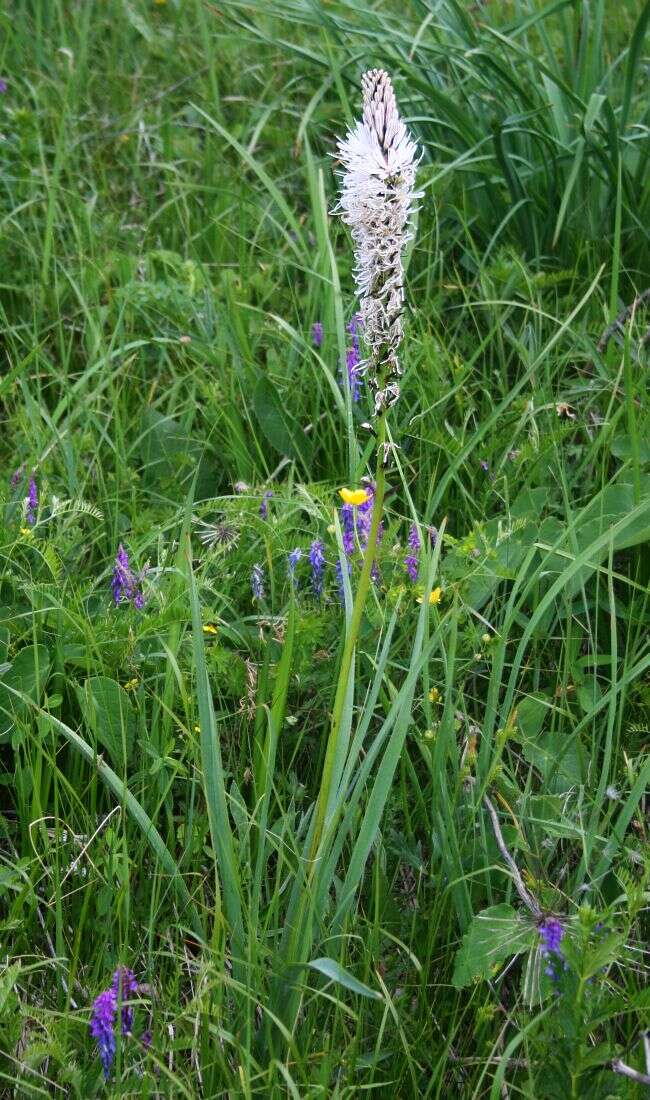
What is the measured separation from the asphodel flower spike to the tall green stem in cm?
14

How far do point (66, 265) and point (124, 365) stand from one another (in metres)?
0.57

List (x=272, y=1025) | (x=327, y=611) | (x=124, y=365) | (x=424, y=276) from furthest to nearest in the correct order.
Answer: (x=424, y=276)
(x=124, y=365)
(x=327, y=611)
(x=272, y=1025)

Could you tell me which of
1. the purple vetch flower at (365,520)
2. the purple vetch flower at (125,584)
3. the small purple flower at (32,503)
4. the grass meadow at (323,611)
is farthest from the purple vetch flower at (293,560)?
the small purple flower at (32,503)

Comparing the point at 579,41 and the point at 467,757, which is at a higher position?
the point at 579,41

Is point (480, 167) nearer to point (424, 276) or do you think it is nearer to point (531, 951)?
point (424, 276)

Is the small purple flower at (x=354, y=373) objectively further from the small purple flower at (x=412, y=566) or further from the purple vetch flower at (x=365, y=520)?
the small purple flower at (x=412, y=566)

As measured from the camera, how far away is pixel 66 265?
9.74 ft

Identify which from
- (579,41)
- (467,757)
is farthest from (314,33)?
(467,757)

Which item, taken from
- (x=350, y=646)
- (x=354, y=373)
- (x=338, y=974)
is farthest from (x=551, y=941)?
(x=354, y=373)

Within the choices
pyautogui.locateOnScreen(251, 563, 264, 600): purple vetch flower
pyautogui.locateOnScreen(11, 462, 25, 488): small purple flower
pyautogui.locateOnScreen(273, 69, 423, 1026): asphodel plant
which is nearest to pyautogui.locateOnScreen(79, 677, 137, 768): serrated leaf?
pyautogui.locateOnScreen(251, 563, 264, 600): purple vetch flower

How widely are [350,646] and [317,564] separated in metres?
0.63

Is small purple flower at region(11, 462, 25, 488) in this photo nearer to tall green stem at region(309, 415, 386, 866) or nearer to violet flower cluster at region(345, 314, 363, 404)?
violet flower cluster at region(345, 314, 363, 404)

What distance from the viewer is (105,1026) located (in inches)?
54.7

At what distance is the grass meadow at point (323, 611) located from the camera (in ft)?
4.72
